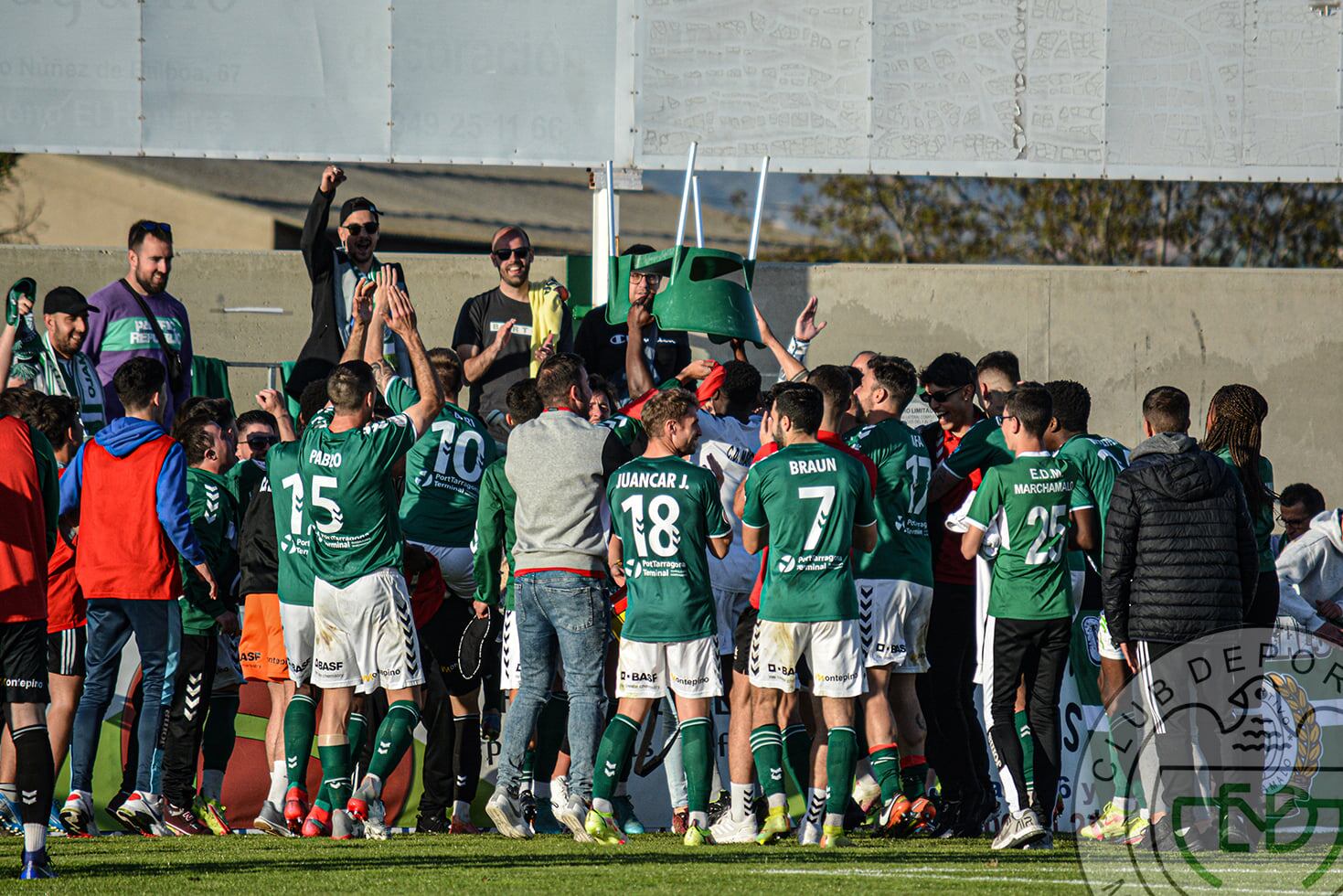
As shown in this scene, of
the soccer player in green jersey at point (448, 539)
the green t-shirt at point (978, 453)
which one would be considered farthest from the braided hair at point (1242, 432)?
the soccer player in green jersey at point (448, 539)

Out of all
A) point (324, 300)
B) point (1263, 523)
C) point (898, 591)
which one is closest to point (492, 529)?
point (898, 591)

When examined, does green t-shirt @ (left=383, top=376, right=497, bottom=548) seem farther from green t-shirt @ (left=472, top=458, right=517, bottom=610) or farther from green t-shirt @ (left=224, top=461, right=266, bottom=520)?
green t-shirt @ (left=224, top=461, right=266, bottom=520)

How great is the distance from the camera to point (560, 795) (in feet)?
26.7

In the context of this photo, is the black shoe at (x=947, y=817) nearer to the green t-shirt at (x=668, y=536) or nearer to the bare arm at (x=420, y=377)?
the green t-shirt at (x=668, y=536)

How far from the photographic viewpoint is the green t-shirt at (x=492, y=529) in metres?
8.27

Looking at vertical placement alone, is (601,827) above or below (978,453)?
below

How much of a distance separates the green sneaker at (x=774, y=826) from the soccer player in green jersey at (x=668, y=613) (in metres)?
0.28

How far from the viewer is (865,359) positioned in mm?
9000

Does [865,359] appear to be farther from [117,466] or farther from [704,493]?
[117,466]

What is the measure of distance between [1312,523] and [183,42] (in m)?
9.01

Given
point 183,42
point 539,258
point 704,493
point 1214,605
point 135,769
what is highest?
point 183,42

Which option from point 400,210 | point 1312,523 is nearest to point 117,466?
point 1312,523

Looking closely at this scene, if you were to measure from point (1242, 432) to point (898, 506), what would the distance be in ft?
5.89

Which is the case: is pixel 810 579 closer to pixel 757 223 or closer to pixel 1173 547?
pixel 1173 547
